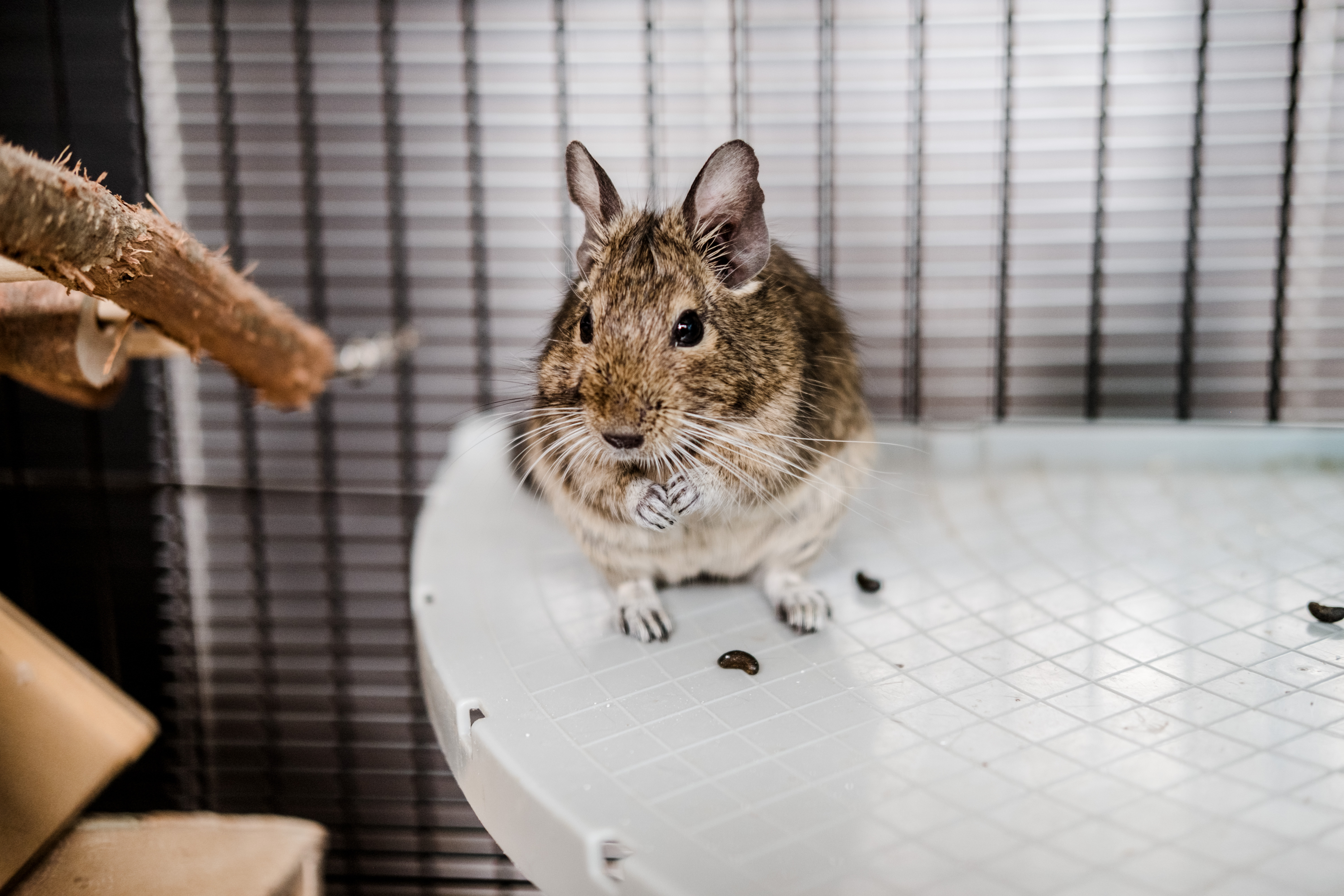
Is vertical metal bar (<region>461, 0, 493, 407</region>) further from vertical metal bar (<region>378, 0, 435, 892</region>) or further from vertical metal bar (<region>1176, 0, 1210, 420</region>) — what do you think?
vertical metal bar (<region>1176, 0, 1210, 420</region>)

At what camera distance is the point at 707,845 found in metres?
0.78

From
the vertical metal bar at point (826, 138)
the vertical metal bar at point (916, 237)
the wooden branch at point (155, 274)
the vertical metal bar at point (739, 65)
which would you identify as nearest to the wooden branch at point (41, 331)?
the wooden branch at point (155, 274)

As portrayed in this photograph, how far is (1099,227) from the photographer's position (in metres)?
1.72

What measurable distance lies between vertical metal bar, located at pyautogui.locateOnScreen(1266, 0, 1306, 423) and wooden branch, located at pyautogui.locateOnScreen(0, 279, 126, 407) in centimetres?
182

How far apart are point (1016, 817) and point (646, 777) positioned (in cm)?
32

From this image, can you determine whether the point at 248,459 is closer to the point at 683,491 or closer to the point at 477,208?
the point at 477,208

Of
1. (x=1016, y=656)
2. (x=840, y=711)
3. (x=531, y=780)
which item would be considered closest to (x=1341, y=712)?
(x=1016, y=656)

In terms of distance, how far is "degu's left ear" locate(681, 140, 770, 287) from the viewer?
1072 millimetres

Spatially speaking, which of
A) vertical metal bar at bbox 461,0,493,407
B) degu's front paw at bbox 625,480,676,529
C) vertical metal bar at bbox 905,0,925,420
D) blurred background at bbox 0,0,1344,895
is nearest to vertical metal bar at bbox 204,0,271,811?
blurred background at bbox 0,0,1344,895

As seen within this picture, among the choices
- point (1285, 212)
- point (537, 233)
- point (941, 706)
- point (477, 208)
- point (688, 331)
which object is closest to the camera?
point (941, 706)

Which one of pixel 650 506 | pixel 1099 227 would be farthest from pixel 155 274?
pixel 1099 227

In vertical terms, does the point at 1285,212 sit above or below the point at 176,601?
above

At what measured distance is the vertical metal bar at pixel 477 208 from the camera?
193cm

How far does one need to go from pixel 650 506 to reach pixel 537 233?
147cm
